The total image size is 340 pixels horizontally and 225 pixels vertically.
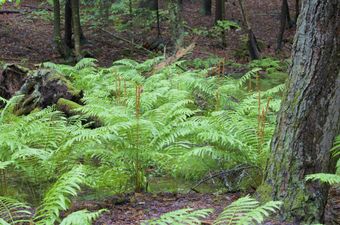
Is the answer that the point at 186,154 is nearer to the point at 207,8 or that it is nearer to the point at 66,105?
the point at 66,105

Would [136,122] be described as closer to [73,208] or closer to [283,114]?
[73,208]

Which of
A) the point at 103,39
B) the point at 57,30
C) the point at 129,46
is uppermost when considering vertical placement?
the point at 57,30

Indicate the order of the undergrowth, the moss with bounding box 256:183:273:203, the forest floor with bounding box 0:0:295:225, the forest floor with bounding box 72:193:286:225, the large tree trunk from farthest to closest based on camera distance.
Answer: the undergrowth
the forest floor with bounding box 0:0:295:225
the forest floor with bounding box 72:193:286:225
the moss with bounding box 256:183:273:203
the large tree trunk

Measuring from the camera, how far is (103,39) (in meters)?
17.9

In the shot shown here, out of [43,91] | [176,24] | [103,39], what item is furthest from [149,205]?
[103,39]

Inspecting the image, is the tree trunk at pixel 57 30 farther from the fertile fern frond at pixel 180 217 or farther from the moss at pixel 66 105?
the fertile fern frond at pixel 180 217

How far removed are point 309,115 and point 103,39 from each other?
15.1 metres

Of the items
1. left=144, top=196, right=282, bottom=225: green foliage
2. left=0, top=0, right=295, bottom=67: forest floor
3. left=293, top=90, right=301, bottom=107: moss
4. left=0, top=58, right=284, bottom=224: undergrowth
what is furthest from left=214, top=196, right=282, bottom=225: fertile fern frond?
left=0, top=0, right=295, bottom=67: forest floor

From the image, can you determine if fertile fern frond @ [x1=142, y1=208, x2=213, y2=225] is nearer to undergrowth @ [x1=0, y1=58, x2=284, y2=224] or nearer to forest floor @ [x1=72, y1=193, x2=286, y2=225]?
forest floor @ [x1=72, y1=193, x2=286, y2=225]

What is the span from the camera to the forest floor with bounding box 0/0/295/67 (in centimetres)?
1538

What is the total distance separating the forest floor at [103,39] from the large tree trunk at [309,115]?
1134 centimetres

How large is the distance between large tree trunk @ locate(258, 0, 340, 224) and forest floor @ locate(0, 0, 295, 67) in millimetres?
11340

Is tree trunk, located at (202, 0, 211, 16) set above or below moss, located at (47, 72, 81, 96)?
above

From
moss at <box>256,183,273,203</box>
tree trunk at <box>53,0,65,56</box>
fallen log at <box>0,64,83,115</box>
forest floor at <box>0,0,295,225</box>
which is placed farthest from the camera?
tree trunk at <box>53,0,65,56</box>
